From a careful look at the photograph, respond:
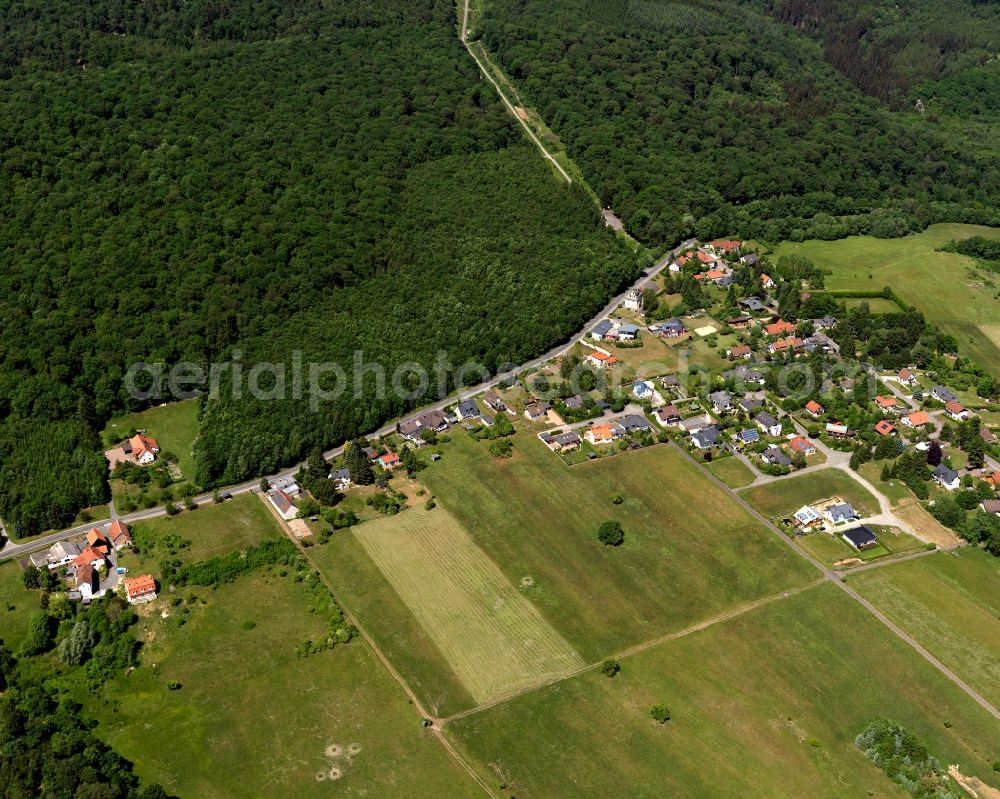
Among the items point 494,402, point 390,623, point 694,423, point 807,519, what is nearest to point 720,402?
point 694,423

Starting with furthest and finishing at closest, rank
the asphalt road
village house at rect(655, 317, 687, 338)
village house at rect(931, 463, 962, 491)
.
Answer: village house at rect(655, 317, 687, 338), village house at rect(931, 463, 962, 491), the asphalt road

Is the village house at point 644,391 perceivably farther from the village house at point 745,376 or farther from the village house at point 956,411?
the village house at point 956,411

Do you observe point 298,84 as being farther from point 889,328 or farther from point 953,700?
point 953,700

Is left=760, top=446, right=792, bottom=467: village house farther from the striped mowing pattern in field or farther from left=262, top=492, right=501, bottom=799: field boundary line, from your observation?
left=262, top=492, right=501, bottom=799: field boundary line

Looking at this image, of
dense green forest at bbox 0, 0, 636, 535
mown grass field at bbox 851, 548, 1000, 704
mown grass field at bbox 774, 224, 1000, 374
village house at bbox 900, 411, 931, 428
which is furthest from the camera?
mown grass field at bbox 774, 224, 1000, 374

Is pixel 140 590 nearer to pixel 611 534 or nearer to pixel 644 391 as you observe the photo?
pixel 611 534

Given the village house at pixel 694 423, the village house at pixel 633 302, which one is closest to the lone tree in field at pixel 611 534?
the village house at pixel 694 423

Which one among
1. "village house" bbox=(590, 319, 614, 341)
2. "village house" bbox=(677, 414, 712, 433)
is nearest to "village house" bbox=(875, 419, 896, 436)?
"village house" bbox=(677, 414, 712, 433)
